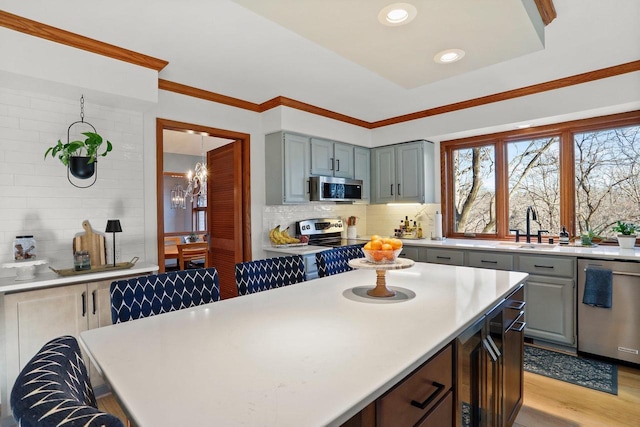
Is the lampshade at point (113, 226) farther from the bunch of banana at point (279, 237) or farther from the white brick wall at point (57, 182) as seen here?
the bunch of banana at point (279, 237)

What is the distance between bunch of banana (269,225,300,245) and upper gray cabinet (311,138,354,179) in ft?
2.62

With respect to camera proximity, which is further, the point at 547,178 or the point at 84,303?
the point at 547,178

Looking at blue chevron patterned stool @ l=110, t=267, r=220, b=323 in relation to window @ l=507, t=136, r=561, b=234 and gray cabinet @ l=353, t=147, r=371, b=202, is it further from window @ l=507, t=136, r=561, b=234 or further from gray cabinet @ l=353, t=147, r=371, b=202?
window @ l=507, t=136, r=561, b=234

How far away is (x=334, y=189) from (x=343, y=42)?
98.3 inches

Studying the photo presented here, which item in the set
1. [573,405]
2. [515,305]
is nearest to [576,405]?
[573,405]

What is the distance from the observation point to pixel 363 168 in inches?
188

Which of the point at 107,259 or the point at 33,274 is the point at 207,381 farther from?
the point at 107,259

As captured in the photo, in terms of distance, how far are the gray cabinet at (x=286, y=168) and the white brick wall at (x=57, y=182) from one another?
1357mm

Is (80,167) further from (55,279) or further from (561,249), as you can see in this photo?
(561,249)

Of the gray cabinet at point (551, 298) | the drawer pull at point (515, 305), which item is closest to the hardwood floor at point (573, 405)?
the gray cabinet at point (551, 298)

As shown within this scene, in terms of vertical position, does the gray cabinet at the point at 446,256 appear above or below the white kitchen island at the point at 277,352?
below

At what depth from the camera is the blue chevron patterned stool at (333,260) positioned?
2459mm

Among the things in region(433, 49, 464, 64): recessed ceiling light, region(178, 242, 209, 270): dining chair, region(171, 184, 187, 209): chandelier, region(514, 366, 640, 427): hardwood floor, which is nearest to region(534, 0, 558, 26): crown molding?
region(433, 49, 464, 64): recessed ceiling light

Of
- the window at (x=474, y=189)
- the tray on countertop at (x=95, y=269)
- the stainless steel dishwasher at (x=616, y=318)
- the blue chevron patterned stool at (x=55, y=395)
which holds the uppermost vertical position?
the window at (x=474, y=189)
